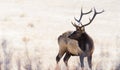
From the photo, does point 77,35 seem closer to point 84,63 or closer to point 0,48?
point 84,63

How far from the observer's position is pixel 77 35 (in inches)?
484

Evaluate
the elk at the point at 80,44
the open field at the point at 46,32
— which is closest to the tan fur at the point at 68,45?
the elk at the point at 80,44

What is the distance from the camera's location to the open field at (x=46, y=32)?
46.0ft

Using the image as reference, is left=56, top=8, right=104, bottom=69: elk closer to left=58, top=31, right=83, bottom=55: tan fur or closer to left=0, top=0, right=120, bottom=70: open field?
left=58, top=31, right=83, bottom=55: tan fur

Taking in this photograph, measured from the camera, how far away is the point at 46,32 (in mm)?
18891

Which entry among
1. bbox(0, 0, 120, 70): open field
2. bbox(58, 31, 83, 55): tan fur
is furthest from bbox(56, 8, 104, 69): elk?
bbox(0, 0, 120, 70): open field

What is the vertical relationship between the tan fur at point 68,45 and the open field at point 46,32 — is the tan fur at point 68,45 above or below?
above

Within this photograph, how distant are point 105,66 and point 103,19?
29.5ft

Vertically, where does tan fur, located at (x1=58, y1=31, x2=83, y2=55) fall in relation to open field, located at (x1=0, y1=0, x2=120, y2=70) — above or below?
above

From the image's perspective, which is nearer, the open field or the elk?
the elk

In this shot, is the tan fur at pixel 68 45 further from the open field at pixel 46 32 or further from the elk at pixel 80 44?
the open field at pixel 46 32

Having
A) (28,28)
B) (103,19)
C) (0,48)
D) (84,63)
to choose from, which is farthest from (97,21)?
(84,63)

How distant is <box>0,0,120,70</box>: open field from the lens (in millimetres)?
14031

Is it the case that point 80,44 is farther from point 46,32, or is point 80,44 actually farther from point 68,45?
point 46,32
